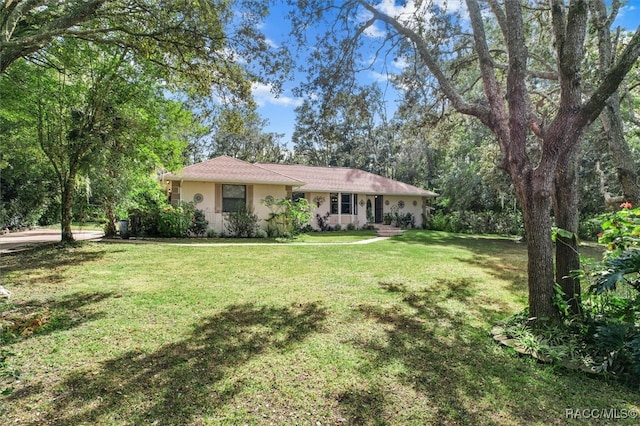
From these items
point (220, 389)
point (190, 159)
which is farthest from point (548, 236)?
point (190, 159)

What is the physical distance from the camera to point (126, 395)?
10.2 ft

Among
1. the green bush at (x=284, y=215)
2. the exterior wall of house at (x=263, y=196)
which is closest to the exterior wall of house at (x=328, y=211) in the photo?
the exterior wall of house at (x=263, y=196)

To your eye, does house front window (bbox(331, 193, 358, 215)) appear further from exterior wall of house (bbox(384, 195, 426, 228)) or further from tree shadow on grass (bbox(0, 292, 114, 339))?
tree shadow on grass (bbox(0, 292, 114, 339))

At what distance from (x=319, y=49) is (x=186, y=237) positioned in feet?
34.7

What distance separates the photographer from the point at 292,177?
21.8m

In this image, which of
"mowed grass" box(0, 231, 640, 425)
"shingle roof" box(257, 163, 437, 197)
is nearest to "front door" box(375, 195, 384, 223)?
"shingle roof" box(257, 163, 437, 197)

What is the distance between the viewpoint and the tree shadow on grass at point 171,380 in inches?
112

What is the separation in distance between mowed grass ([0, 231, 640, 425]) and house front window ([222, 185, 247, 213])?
901 centimetres

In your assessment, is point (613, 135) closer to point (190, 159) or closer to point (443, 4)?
point (443, 4)

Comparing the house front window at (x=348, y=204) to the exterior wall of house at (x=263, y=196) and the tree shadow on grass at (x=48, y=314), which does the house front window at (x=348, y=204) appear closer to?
the exterior wall of house at (x=263, y=196)

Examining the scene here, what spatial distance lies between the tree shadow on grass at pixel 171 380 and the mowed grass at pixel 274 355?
0.05 ft

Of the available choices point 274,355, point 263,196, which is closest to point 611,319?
point 274,355

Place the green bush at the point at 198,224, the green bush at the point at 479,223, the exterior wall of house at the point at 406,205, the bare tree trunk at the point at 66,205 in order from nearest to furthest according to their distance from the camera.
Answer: the bare tree trunk at the point at 66,205 → the green bush at the point at 198,224 → the green bush at the point at 479,223 → the exterior wall of house at the point at 406,205

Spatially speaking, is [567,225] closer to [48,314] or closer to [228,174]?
[48,314]
